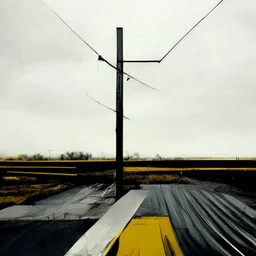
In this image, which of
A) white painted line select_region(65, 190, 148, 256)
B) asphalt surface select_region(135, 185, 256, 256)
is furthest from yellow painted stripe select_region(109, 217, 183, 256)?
white painted line select_region(65, 190, 148, 256)

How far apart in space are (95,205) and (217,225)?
3108 millimetres

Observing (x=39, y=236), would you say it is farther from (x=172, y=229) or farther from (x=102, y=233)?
(x=102, y=233)

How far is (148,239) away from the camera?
3.71 m

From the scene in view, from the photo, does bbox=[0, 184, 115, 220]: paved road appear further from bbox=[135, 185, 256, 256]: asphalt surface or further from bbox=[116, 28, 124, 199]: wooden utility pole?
bbox=[116, 28, 124, 199]: wooden utility pole

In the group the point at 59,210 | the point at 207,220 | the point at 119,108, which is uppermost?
the point at 119,108

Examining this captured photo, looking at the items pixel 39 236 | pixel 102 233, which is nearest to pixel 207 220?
pixel 39 236

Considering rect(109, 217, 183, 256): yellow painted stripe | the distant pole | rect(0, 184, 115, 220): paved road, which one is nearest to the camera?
rect(109, 217, 183, 256): yellow painted stripe

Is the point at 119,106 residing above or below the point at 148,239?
above

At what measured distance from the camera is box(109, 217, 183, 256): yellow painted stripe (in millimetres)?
3343

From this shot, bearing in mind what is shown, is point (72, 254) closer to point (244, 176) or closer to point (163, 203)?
point (163, 203)

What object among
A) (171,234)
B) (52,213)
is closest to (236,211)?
(171,234)

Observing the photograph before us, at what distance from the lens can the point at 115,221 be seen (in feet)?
7.20

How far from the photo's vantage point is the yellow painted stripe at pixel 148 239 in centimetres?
334

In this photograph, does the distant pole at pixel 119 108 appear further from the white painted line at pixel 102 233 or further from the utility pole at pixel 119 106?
the white painted line at pixel 102 233
